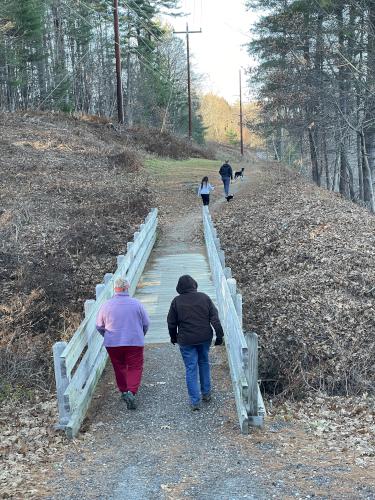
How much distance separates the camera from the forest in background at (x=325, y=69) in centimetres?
2214

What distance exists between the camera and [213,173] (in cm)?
3170

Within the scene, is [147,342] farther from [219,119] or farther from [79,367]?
[219,119]

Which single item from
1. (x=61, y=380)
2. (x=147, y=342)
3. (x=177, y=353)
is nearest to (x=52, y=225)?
(x=147, y=342)

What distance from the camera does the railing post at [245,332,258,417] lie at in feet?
18.6

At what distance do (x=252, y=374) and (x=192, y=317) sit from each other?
106cm

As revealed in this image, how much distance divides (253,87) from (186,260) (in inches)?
1026

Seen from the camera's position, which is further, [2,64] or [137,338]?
[2,64]

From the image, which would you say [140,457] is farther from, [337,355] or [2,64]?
[2,64]

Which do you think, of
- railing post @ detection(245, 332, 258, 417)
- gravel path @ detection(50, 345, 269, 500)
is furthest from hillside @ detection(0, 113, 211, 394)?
railing post @ detection(245, 332, 258, 417)

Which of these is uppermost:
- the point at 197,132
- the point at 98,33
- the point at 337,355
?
the point at 98,33

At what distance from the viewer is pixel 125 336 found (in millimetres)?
6461

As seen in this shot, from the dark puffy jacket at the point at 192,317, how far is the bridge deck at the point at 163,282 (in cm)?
239

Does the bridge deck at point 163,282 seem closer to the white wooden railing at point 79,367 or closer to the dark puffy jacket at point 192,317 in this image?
the white wooden railing at point 79,367

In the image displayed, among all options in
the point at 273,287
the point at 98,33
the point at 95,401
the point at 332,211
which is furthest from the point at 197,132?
the point at 95,401
